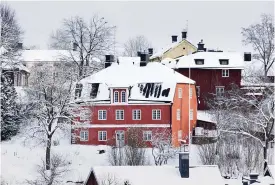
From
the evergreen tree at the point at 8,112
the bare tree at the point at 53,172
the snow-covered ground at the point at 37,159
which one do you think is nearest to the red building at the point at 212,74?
the snow-covered ground at the point at 37,159

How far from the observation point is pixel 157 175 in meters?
Answer: 24.3

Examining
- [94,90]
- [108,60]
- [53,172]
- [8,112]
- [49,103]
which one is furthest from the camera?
[108,60]

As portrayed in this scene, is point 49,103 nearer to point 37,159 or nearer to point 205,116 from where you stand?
point 37,159

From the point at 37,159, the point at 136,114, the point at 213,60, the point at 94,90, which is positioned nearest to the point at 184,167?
the point at 37,159

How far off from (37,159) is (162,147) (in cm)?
754

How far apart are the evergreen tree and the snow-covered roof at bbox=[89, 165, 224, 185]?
1505cm

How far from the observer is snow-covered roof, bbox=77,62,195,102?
40.3 m

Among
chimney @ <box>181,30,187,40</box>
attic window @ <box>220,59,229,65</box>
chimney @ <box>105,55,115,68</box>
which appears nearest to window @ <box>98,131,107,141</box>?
chimney @ <box>105,55,115,68</box>

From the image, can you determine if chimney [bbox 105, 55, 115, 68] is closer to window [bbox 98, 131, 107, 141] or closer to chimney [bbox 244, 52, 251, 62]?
window [bbox 98, 131, 107, 141]

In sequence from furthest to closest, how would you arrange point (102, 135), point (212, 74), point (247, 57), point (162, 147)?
point (247, 57), point (212, 74), point (102, 135), point (162, 147)

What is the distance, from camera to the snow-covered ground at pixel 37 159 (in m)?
32.8

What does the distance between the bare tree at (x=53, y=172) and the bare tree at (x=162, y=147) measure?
5.51 m

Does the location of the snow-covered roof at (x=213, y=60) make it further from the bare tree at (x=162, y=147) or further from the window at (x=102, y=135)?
the window at (x=102, y=135)

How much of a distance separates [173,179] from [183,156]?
1071mm
